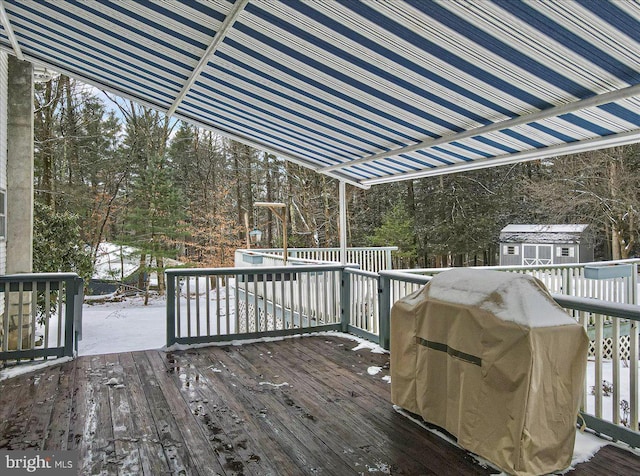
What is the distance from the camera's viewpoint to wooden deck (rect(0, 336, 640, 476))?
9.06 feet

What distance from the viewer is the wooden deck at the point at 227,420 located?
2762mm

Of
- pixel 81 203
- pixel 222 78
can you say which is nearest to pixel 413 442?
pixel 222 78

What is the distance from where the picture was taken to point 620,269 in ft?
26.6

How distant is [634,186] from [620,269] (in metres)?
9.40

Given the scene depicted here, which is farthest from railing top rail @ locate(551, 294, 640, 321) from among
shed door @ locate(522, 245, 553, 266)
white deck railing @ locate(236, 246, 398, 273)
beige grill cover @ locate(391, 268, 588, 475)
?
shed door @ locate(522, 245, 553, 266)

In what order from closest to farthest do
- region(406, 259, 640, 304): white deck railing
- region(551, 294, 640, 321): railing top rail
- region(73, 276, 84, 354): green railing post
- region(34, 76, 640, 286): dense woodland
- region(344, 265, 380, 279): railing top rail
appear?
region(551, 294, 640, 321): railing top rail, region(73, 276, 84, 354): green railing post, region(344, 265, 380, 279): railing top rail, region(406, 259, 640, 304): white deck railing, region(34, 76, 640, 286): dense woodland

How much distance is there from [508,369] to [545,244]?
17544 mm

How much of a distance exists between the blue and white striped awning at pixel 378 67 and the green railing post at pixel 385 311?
62.0 inches

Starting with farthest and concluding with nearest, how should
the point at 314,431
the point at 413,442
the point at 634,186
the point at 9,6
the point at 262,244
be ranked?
the point at 262,244
the point at 634,186
the point at 9,6
the point at 314,431
the point at 413,442

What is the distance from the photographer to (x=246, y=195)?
72.1 ft

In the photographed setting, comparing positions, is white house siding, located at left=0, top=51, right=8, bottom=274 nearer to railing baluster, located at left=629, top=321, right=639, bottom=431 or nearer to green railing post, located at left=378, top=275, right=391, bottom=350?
green railing post, located at left=378, top=275, right=391, bottom=350

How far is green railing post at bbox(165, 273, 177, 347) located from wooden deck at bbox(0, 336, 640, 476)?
473 mm

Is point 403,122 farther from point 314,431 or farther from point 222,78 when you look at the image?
point 314,431

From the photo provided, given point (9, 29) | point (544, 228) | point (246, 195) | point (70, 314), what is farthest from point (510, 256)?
point (9, 29)
